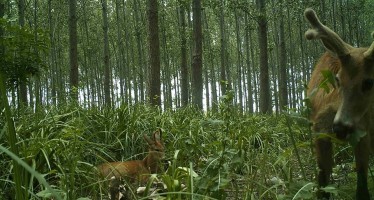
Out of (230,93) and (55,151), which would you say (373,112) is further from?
(55,151)

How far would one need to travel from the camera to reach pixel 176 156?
10.3ft

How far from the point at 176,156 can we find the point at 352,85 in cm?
130

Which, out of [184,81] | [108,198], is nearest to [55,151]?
[108,198]

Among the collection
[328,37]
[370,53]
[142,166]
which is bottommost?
[142,166]

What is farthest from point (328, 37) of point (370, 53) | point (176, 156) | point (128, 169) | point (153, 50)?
point (153, 50)

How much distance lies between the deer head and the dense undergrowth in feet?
0.80

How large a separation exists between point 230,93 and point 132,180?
165 centimetres

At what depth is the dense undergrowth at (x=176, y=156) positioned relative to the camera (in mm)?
2566

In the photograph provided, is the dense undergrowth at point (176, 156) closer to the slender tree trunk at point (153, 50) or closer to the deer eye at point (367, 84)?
the deer eye at point (367, 84)

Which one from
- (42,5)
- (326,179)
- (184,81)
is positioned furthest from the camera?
(42,5)

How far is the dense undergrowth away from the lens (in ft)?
8.42

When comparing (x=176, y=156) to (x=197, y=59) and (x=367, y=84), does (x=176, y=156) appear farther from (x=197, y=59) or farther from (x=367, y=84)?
(x=197, y=59)

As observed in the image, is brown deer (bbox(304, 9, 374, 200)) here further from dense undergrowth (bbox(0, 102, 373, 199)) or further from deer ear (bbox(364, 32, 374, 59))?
dense undergrowth (bbox(0, 102, 373, 199))

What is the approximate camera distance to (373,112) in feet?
9.39
